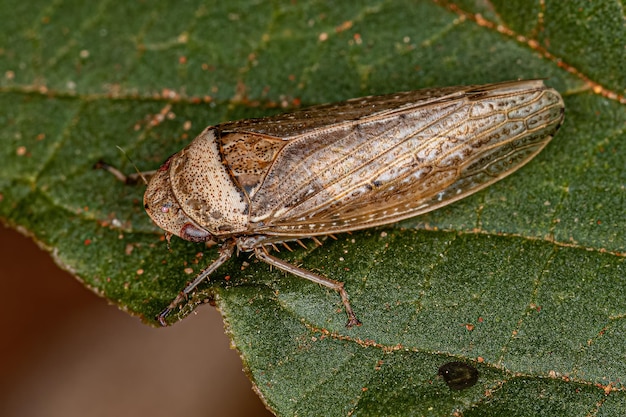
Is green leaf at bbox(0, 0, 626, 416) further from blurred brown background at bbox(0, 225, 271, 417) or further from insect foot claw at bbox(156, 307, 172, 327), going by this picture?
blurred brown background at bbox(0, 225, 271, 417)

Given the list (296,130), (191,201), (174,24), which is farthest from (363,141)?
(174,24)

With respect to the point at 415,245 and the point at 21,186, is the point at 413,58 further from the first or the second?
the point at 21,186

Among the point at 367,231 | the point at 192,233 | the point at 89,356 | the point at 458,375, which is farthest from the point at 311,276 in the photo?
the point at 89,356

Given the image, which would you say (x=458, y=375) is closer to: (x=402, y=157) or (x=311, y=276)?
(x=311, y=276)

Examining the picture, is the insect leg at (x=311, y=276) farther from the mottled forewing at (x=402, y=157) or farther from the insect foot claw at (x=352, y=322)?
the mottled forewing at (x=402, y=157)

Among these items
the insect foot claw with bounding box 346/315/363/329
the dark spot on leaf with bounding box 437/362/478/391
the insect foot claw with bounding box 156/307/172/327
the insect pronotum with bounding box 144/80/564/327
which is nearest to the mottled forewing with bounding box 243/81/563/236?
the insect pronotum with bounding box 144/80/564/327

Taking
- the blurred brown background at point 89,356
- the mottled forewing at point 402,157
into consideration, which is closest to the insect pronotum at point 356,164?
the mottled forewing at point 402,157
